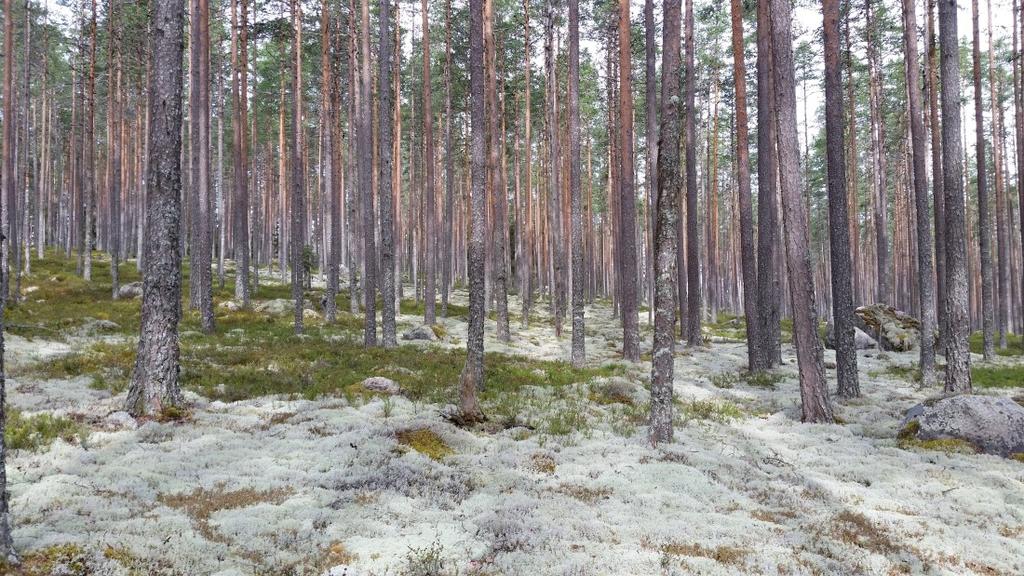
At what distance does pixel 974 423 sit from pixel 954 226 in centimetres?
598

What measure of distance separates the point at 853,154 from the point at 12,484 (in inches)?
1620

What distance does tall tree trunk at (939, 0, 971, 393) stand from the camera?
507 inches

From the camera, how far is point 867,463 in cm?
880

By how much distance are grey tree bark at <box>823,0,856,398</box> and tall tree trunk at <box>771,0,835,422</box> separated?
2.47 metres

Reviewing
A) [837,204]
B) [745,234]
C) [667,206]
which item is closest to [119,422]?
[667,206]

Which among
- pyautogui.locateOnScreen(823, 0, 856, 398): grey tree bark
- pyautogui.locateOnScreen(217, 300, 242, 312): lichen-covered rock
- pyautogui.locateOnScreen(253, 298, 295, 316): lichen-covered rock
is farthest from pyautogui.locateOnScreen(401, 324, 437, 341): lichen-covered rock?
pyautogui.locateOnScreen(823, 0, 856, 398): grey tree bark

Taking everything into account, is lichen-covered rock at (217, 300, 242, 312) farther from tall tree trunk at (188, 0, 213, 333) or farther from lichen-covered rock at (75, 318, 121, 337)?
lichen-covered rock at (75, 318, 121, 337)

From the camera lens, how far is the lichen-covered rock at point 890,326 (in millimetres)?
24188

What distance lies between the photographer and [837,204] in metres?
13.2

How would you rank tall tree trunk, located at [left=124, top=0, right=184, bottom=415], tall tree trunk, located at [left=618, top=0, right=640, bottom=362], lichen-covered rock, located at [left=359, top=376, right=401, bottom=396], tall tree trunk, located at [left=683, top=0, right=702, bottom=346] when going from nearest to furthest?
tall tree trunk, located at [left=124, top=0, right=184, bottom=415] < lichen-covered rock, located at [left=359, top=376, right=401, bottom=396] < tall tree trunk, located at [left=618, top=0, right=640, bottom=362] < tall tree trunk, located at [left=683, top=0, right=702, bottom=346]

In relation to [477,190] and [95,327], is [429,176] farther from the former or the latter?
[477,190]

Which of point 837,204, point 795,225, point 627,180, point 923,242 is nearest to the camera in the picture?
point 795,225

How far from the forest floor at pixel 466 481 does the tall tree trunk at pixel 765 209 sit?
10.1 feet

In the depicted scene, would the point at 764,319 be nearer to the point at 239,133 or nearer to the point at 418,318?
the point at 418,318
